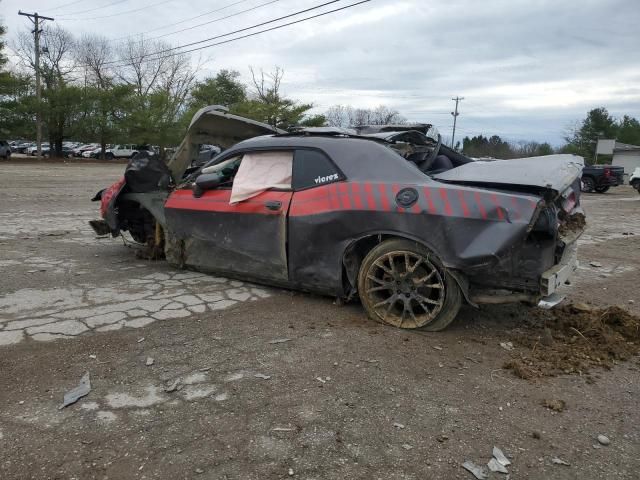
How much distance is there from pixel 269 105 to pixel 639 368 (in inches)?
1454

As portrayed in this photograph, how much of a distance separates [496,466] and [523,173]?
7.59 ft

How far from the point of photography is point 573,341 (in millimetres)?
3816

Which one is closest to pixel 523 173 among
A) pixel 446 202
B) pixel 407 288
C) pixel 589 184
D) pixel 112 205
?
pixel 446 202

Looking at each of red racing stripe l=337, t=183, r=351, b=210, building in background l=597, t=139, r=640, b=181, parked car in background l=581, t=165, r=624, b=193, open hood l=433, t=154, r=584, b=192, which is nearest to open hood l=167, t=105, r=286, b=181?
red racing stripe l=337, t=183, r=351, b=210

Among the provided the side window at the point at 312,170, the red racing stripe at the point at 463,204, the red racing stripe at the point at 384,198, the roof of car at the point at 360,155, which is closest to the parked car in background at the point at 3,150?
the roof of car at the point at 360,155

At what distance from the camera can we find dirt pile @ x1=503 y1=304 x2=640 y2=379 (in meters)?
3.41

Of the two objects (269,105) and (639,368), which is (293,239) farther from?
(269,105)

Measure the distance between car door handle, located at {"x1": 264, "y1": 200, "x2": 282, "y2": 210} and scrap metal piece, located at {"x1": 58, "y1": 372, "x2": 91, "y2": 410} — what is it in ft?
6.85

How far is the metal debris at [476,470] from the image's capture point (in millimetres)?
2285

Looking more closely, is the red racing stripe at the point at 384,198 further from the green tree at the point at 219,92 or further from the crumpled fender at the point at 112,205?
the green tree at the point at 219,92

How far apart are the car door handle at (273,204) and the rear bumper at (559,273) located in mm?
2249

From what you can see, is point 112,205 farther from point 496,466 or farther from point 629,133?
point 629,133

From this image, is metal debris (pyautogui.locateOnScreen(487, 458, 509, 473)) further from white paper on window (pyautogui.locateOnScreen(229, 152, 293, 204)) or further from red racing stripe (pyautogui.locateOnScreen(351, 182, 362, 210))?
white paper on window (pyautogui.locateOnScreen(229, 152, 293, 204))

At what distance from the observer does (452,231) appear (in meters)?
3.64
